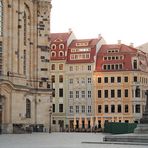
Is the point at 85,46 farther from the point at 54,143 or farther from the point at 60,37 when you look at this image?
the point at 54,143

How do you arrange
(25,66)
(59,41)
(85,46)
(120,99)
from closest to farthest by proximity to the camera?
(25,66), (120,99), (85,46), (59,41)

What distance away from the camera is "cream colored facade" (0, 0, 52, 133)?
6894cm

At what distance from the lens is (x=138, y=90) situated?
4309 inches

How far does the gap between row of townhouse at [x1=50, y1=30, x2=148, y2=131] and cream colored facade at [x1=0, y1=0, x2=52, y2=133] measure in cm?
3120

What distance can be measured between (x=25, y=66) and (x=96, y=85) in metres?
37.5

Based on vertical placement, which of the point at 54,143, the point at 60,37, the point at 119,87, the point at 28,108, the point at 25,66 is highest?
the point at 60,37

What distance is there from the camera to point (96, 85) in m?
111

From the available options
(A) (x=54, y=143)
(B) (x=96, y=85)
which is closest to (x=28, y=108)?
(B) (x=96, y=85)

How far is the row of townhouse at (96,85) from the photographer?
358 feet

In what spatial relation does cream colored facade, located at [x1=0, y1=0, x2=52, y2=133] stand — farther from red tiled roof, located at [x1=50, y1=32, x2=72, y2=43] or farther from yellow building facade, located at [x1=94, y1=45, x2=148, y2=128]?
red tiled roof, located at [x1=50, y1=32, x2=72, y2=43]

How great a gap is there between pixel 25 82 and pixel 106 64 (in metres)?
39.9

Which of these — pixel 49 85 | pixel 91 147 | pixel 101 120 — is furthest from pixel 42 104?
pixel 91 147

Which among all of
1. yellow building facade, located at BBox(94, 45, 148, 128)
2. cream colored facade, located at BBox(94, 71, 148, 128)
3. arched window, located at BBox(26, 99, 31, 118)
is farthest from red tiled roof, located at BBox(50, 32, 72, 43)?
arched window, located at BBox(26, 99, 31, 118)

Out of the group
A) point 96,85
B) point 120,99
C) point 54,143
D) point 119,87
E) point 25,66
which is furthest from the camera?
point 96,85
